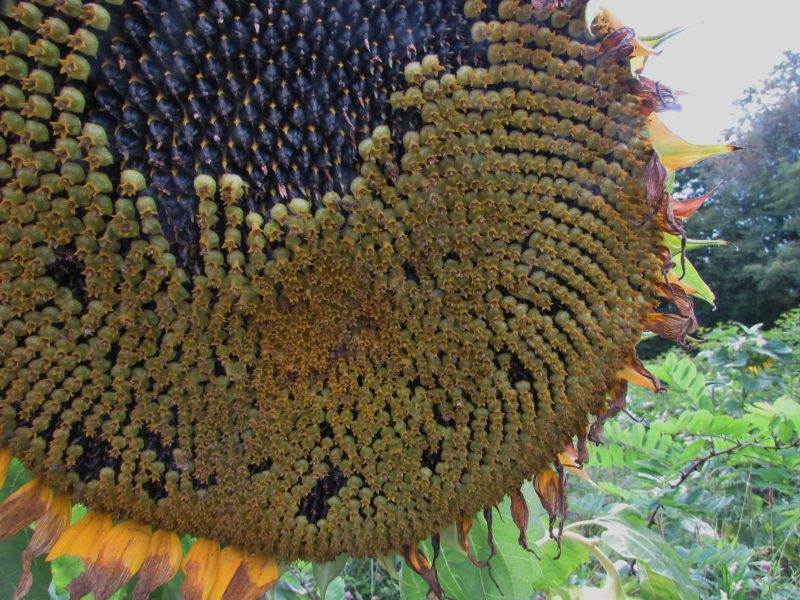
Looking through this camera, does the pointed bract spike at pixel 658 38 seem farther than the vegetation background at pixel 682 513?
No

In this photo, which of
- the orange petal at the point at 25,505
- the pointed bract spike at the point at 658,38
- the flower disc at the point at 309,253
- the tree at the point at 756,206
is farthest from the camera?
the tree at the point at 756,206

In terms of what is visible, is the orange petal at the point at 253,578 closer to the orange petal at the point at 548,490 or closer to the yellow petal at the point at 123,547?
the yellow petal at the point at 123,547

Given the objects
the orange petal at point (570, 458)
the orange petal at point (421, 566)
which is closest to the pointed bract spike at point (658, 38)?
the orange petal at point (570, 458)

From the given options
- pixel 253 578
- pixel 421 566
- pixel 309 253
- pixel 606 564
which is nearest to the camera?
pixel 309 253

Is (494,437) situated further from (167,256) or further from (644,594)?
(644,594)

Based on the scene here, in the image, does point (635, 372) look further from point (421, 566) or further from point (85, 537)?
point (85, 537)

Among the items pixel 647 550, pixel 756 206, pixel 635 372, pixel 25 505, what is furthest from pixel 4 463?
pixel 756 206

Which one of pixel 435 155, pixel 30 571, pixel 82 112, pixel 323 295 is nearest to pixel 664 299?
pixel 435 155
